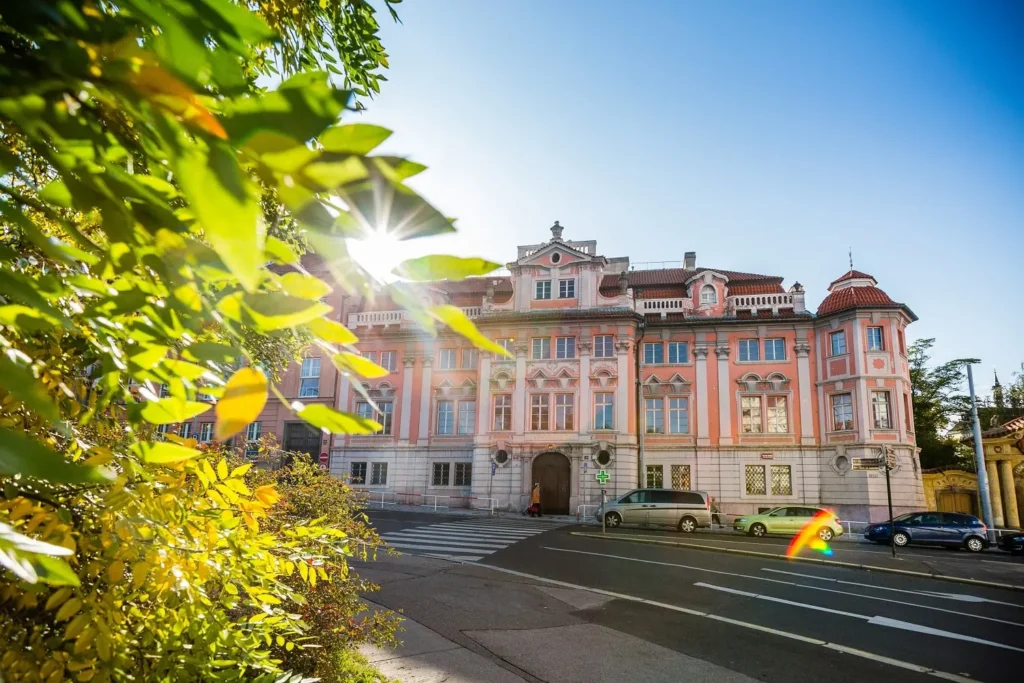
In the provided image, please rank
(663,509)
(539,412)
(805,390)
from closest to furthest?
(663,509) < (805,390) < (539,412)

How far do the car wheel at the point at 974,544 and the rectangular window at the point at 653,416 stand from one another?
12871mm

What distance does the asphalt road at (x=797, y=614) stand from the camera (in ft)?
22.0

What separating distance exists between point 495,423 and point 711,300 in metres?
13.4

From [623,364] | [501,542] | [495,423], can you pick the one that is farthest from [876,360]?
[501,542]

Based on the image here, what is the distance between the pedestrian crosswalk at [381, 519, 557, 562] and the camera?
14.7m

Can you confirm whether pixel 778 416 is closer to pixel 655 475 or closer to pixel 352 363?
pixel 655 475

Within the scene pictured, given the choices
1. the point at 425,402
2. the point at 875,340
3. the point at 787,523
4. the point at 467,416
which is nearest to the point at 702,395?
the point at 875,340

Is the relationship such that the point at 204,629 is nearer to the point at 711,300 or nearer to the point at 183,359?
the point at 183,359

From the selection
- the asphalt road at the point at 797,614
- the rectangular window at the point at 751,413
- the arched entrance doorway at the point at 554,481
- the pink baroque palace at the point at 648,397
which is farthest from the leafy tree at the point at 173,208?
the rectangular window at the point at 751,413

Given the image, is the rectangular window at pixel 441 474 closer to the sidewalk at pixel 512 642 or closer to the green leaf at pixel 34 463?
the sidewalk at pixel 512 642

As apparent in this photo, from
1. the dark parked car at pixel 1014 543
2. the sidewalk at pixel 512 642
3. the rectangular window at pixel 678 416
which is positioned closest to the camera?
the sidewalk at pixel 512 642

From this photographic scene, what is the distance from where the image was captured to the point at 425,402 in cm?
3266

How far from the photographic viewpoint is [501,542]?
17.1 meters

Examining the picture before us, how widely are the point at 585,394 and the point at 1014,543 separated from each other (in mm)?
17146
